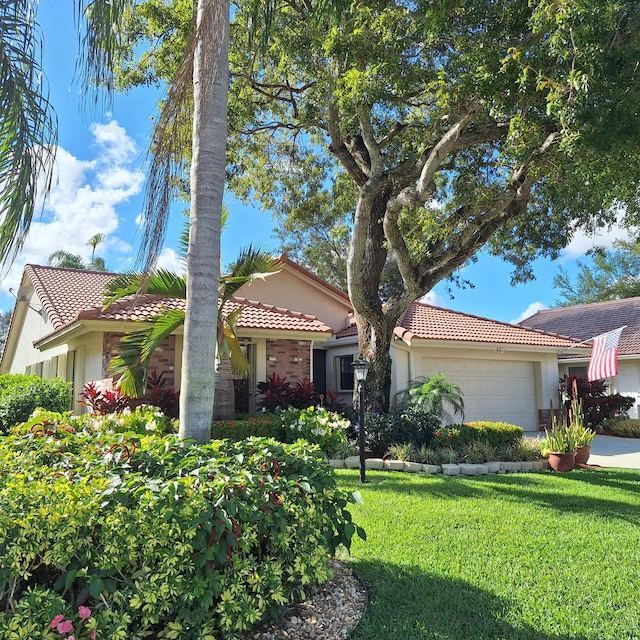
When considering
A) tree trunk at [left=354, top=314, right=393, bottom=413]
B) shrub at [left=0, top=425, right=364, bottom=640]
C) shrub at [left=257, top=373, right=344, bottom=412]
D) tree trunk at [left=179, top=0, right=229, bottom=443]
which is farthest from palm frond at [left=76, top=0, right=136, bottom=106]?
shrub at [left=257, top=373, right=344, bottom=412]

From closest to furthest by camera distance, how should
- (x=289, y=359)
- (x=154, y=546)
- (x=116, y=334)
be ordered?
(x=154, y=546), (x=116, y=334), (x=289, y=359)

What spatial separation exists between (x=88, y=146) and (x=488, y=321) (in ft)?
57.5

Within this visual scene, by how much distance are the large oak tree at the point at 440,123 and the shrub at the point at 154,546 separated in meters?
5.62

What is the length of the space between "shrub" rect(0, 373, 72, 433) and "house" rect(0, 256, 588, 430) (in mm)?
966

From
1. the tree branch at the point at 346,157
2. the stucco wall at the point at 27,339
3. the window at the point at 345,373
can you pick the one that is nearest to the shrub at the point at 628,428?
the window at the point at 345,373

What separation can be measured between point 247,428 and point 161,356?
3655 mm

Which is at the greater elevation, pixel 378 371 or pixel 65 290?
pixel 65 290

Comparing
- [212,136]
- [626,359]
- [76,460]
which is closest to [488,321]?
[626,359]

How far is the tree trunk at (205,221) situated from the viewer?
4836mm

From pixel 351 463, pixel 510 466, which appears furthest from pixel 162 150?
pixel 510 466

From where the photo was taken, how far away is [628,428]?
17469 mm

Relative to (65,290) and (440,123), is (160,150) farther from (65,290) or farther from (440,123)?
(65,290)

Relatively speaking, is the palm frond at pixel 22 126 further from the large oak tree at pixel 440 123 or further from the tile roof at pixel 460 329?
the tile roof at pixel 460 329

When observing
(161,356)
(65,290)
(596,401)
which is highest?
(65,290)
